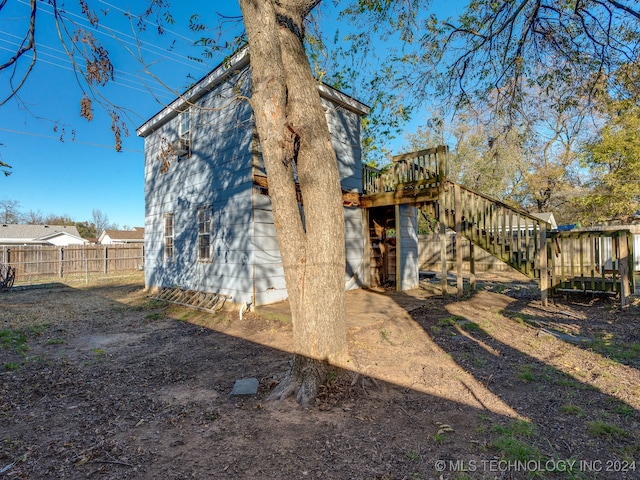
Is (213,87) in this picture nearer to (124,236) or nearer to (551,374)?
(551,374)

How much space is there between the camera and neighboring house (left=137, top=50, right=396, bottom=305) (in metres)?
6.84

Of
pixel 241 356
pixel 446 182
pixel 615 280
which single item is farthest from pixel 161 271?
pixel 615 280

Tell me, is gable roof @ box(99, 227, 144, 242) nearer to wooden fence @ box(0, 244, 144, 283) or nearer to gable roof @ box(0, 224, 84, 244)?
gable roof @ box(0, 224, 84, 244)

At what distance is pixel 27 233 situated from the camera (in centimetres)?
2852

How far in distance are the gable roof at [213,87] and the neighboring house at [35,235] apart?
2176cm

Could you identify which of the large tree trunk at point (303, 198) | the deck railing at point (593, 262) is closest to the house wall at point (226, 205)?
the large tree trunk at point (303, 198)

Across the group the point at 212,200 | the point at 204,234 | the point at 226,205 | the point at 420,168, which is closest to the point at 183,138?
the point at 212,200

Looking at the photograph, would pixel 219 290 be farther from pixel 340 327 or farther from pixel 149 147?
pixel 149 147

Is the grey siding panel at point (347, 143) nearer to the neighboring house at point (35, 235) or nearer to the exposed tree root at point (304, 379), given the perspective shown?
the exposed tree root at point (304, 379)

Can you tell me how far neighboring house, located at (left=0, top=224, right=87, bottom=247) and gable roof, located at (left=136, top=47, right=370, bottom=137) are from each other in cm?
2176

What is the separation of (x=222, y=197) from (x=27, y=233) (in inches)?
1244

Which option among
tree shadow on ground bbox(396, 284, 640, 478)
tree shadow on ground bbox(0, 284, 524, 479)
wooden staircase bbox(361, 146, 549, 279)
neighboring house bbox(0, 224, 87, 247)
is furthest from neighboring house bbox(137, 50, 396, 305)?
neighboring house bbox(0, 224, 87, 247)

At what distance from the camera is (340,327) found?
10.7 ft

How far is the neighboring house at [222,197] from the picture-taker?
22.5ft
